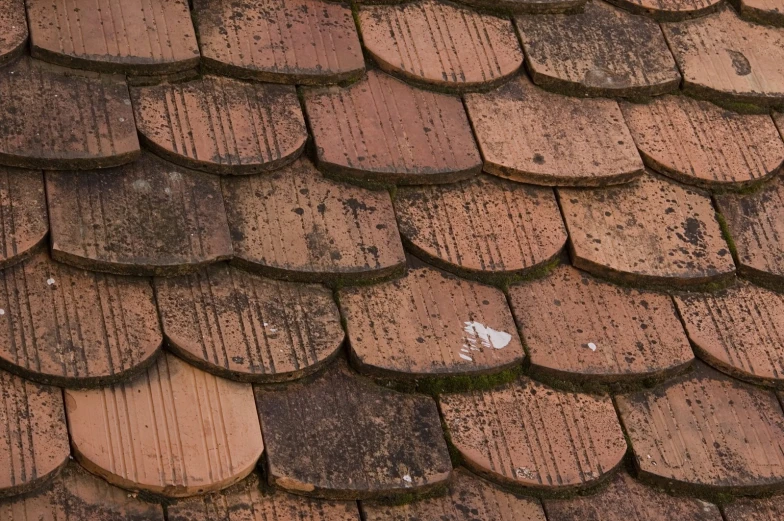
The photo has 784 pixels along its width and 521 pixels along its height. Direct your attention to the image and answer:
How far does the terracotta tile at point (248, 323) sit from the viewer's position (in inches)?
87.7

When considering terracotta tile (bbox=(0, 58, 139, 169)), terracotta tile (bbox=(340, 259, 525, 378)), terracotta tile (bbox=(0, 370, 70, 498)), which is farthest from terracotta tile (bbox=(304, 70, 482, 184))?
terracotta tile (bbox=(0, 370, 70, 498))

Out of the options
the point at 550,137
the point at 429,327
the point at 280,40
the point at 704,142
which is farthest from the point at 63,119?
the point at 704,142

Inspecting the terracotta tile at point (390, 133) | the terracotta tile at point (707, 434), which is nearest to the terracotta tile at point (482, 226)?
the terracotta tile at point (390, 133)

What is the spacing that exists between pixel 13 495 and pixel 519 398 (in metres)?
0.93

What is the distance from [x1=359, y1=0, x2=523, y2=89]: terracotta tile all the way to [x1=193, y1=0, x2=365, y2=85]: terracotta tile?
0.20 ft

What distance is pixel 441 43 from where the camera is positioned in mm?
2625

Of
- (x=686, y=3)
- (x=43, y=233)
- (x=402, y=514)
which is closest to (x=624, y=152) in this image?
(x=686, y=3)

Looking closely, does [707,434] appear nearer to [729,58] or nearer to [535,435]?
[535,435]

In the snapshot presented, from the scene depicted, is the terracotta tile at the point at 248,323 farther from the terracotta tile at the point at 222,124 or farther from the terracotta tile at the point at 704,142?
the terracotta tile at the point at 704,142

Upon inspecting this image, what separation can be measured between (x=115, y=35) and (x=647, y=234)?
44.9 inches

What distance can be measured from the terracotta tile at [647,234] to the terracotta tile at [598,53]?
0.73 ft

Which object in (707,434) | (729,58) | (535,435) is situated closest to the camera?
(535,435)

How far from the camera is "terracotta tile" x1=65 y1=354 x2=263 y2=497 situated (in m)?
2.11

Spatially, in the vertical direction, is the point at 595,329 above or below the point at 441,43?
below
